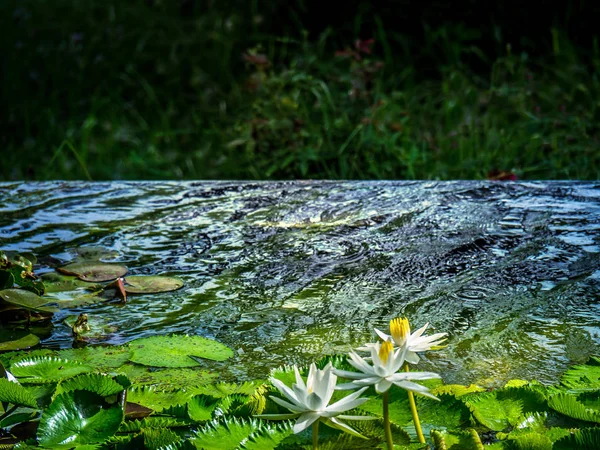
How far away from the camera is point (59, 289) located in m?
1.54

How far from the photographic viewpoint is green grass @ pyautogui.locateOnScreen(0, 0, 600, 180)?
3.49 metres

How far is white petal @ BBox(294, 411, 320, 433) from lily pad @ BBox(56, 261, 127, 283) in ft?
3.19

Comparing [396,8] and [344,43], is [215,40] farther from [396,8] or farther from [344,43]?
[396,8]

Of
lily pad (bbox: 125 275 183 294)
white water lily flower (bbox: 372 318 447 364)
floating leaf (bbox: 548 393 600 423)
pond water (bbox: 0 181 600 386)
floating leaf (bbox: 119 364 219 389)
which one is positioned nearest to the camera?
white water lily flower (bbox: 372 318 447 364)

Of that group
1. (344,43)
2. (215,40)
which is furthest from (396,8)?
(215,40)

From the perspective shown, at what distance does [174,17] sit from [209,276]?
397 cm

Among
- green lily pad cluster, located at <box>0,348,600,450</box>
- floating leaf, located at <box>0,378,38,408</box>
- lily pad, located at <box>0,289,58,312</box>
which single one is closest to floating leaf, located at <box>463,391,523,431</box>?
green lily pad cluster, located at <box>0,348,600,450</box>

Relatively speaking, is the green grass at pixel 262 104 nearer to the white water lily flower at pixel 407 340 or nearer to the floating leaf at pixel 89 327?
the floating leaf at pixel 89 327

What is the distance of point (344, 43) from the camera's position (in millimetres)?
4707

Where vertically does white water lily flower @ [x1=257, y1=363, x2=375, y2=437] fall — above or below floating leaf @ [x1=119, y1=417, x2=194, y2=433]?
above

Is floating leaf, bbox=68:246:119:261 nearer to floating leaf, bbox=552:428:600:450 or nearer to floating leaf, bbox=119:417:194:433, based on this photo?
floating leaf, bbox=119:417:194:433

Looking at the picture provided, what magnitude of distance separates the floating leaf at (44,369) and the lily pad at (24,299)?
224mm

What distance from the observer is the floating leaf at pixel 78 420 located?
0.91m

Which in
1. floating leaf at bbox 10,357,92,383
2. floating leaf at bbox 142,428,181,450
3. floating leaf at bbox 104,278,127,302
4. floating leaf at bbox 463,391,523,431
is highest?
floating leaf at bbox 142,428,181,450
